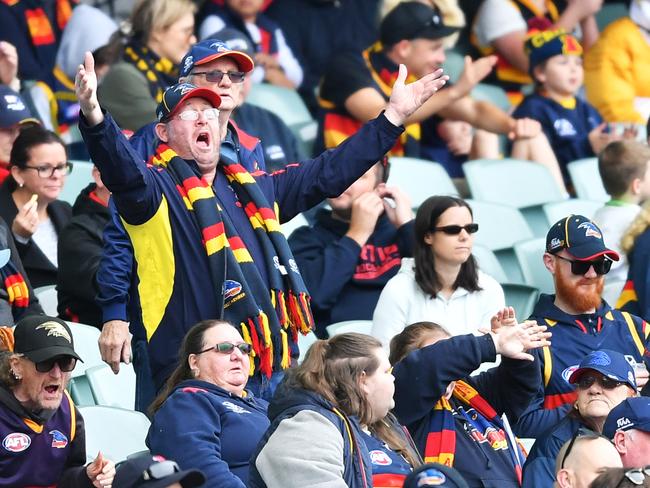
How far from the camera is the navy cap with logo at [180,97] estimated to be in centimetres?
554

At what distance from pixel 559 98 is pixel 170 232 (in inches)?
188

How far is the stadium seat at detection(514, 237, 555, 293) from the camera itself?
24.9 feet

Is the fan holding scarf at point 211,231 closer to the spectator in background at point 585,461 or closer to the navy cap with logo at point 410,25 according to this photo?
the spectator in background at point 585,461

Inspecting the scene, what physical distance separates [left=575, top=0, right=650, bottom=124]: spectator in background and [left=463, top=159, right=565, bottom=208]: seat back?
1.64 m

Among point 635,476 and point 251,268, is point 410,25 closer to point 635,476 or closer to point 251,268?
point 251,268

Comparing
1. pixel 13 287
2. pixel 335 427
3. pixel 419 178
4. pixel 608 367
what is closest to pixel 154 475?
pixel 335 427

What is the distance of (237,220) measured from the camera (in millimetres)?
5590

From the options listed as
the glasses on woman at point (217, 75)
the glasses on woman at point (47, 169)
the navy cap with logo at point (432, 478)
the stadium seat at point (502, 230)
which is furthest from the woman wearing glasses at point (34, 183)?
the navy cap with logo at point (432, 478)

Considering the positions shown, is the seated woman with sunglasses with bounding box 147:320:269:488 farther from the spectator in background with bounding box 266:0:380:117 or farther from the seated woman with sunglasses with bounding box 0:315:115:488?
the spectator in background with bounding box 266:0:380:117

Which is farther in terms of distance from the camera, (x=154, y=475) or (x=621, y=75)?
(x=621, y=75)

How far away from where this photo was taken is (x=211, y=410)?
16.6ft

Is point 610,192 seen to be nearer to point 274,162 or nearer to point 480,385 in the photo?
point 274,162

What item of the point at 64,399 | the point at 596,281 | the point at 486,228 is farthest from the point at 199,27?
the point at 64,399

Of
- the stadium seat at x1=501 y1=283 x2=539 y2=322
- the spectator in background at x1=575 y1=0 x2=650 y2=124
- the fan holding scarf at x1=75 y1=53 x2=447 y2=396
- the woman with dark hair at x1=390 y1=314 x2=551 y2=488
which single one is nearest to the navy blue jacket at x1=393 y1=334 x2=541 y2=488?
the woman with dark hair at x1=390 y1=314 x2=551 y2=488
